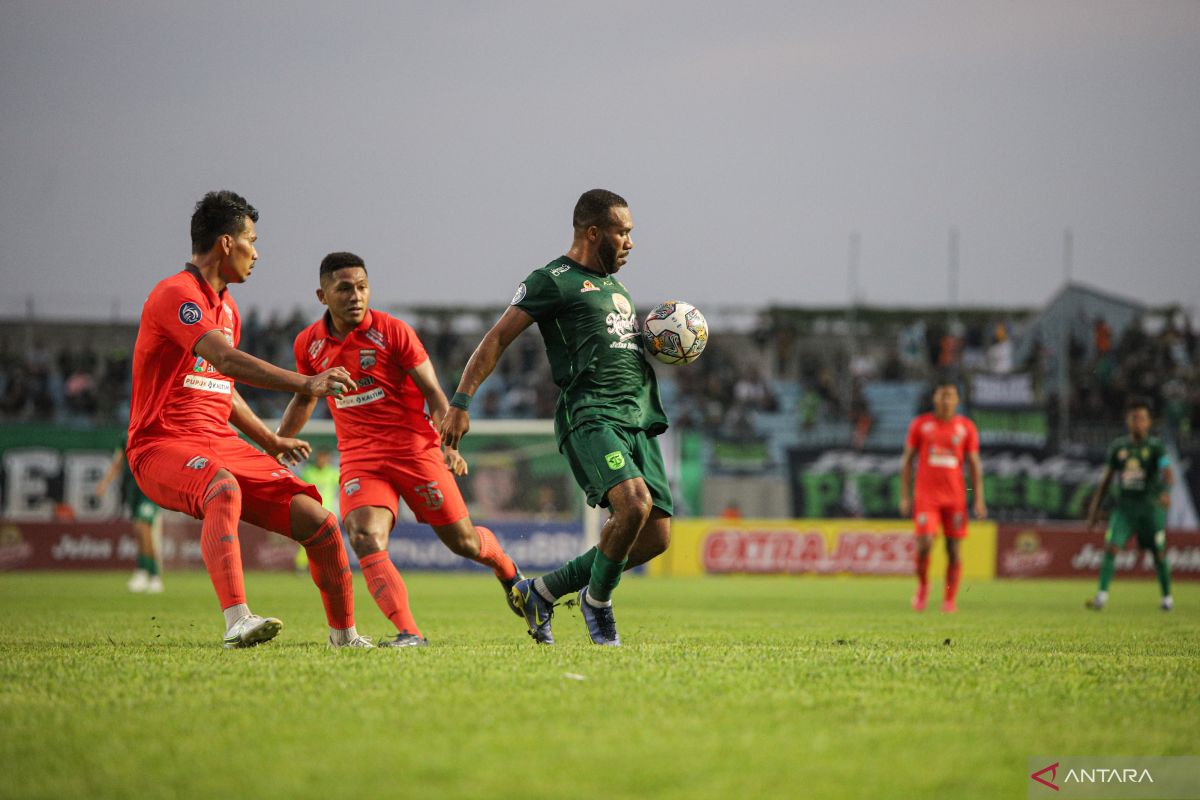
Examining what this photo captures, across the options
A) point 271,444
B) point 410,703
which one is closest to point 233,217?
point 271,444

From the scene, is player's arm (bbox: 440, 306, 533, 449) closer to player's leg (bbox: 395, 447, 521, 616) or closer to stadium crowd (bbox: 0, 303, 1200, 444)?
player's leg (bbox: 395, 447, 521, 616)

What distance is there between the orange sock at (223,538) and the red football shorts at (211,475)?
0.28ft

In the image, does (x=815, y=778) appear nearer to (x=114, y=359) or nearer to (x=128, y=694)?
(x=128, y=694)

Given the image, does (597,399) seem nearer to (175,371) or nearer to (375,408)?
(375,408)

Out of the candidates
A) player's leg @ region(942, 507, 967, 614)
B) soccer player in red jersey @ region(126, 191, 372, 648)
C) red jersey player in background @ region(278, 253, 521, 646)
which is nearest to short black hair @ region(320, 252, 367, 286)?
red jersey player in background @ region(278, 253, 521, 646)

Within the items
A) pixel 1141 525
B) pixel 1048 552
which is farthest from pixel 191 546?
pixel 1141 525

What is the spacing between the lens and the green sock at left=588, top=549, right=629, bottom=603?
7.28 meters

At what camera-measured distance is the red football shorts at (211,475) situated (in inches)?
263

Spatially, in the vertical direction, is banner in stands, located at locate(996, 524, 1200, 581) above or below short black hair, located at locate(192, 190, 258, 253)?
below

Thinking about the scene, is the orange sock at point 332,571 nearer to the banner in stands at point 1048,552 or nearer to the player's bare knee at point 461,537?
the player's bare knee at point 461,537

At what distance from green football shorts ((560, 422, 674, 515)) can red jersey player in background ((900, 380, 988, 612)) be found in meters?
7.56

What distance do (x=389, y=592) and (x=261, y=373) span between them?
1713mm

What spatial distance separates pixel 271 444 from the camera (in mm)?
7188

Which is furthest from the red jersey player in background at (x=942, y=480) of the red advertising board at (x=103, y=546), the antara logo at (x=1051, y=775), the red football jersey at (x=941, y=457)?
the red advertising board at (x=103, y=546)
